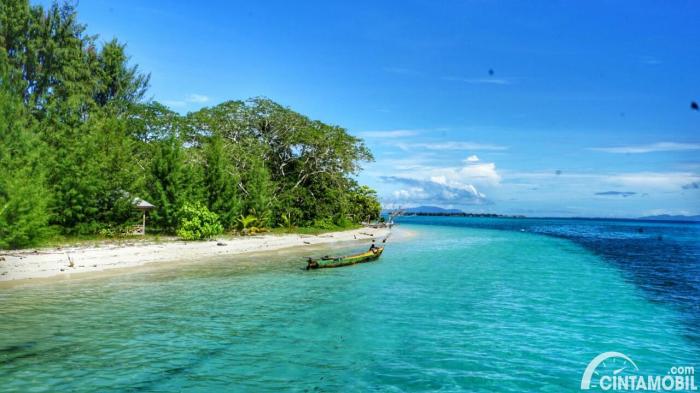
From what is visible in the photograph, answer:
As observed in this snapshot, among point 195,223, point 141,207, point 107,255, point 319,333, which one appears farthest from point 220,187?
point 319,333

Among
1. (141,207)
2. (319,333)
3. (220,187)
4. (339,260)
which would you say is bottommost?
(319,333)

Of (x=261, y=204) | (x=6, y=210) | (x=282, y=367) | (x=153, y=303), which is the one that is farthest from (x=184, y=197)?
(x=282, y=367)

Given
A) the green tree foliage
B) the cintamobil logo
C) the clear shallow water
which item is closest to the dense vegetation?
the green tree foliage

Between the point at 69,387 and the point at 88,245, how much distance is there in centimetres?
2119

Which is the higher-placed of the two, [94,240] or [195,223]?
[195,223]

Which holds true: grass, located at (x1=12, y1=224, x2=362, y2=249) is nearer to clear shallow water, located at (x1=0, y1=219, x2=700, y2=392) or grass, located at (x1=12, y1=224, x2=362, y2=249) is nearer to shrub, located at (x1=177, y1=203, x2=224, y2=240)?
shrub, located at (x1=177, y1=203, x2=224, y2=240)

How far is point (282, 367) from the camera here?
34.8 ft

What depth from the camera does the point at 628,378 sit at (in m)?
10.6

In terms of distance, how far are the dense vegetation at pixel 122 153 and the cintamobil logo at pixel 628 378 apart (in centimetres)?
2534

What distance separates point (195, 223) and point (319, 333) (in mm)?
22434

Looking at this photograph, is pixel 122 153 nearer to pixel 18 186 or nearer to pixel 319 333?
pixel 18 186

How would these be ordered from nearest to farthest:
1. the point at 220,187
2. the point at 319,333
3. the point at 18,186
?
the point at 319,333, the point at 18,186, the point at 220,187

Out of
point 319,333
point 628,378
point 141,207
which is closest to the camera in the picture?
point 628,378

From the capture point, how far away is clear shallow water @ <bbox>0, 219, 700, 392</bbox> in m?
10.0
